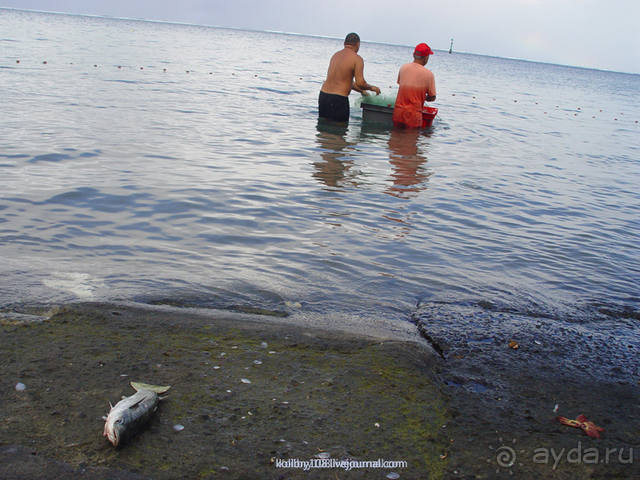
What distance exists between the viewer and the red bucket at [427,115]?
43.2 feet

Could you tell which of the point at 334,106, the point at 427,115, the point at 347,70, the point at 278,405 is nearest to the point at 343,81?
the point at 347,70

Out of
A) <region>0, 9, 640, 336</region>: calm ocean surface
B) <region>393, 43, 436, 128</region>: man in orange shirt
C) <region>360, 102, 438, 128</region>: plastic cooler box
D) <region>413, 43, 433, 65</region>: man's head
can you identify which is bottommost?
<region>0, 9, 640, 336</region>: calm ocean surface

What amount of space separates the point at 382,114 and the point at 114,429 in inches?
471

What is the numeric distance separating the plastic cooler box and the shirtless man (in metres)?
0.75

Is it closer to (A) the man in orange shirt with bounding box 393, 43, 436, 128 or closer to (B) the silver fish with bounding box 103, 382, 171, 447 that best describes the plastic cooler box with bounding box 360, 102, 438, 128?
(A) the man in orange shirt with bounding box 393, 43, 436, 128

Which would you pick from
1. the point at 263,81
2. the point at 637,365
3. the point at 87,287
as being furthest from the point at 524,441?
the point at 263,81

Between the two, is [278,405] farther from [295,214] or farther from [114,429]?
[295,214]

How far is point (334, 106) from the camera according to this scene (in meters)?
12.8

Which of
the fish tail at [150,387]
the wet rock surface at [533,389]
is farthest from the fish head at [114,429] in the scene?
the wet rock surface at [533,389]

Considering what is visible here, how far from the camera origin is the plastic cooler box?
1320 centimetres

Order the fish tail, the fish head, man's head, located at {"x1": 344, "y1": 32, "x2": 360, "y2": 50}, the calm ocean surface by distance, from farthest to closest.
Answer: man's head, located at {"x1": 344, "y1": 32, "x2": 360, "y2": 50} → the calm ocean surface → the fish tail → the fish head

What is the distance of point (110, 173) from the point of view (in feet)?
25.3

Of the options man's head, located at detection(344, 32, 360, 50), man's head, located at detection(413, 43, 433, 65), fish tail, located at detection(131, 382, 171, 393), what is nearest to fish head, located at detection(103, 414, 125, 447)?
fish tail, located at detection(131, 382, 171, 393)

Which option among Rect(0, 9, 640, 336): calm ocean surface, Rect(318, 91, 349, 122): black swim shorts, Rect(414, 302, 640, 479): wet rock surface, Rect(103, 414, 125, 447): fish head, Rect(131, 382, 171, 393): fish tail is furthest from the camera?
Rect(318, 91, 349, 122): black swim shorts
